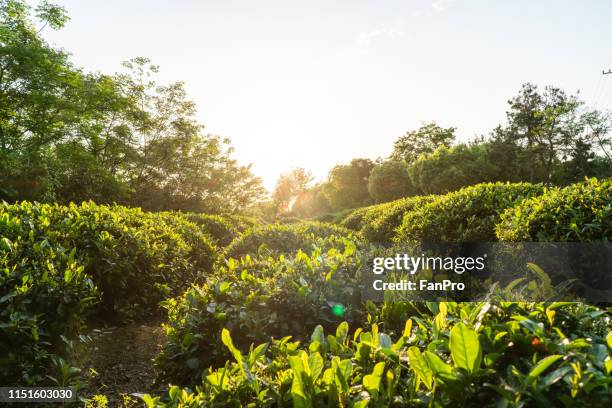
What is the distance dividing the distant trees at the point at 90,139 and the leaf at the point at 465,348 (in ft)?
42.5

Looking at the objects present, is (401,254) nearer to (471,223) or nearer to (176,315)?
(471,223)

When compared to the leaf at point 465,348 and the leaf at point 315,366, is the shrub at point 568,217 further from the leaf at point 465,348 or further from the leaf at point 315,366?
the leaf at point 315,366

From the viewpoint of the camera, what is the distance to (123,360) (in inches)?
168

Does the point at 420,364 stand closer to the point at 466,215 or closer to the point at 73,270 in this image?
the point at 73,270

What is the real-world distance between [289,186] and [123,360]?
2450 inches

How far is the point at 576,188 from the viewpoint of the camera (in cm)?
458

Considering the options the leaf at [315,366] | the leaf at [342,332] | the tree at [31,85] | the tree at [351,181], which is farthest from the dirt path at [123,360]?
the tree at [351,181]

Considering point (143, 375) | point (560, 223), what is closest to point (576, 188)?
point (560, 223)

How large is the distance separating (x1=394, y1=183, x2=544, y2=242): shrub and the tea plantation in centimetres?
3

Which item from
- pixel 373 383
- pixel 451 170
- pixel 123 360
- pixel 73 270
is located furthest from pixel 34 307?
pixel 451 170

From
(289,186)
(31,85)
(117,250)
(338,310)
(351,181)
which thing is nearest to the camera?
(338,310)

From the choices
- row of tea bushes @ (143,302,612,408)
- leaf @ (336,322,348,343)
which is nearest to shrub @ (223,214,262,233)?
leaf @ (336,322,348,343)

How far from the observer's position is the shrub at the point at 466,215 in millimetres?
5842

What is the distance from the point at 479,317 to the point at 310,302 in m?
1.86
